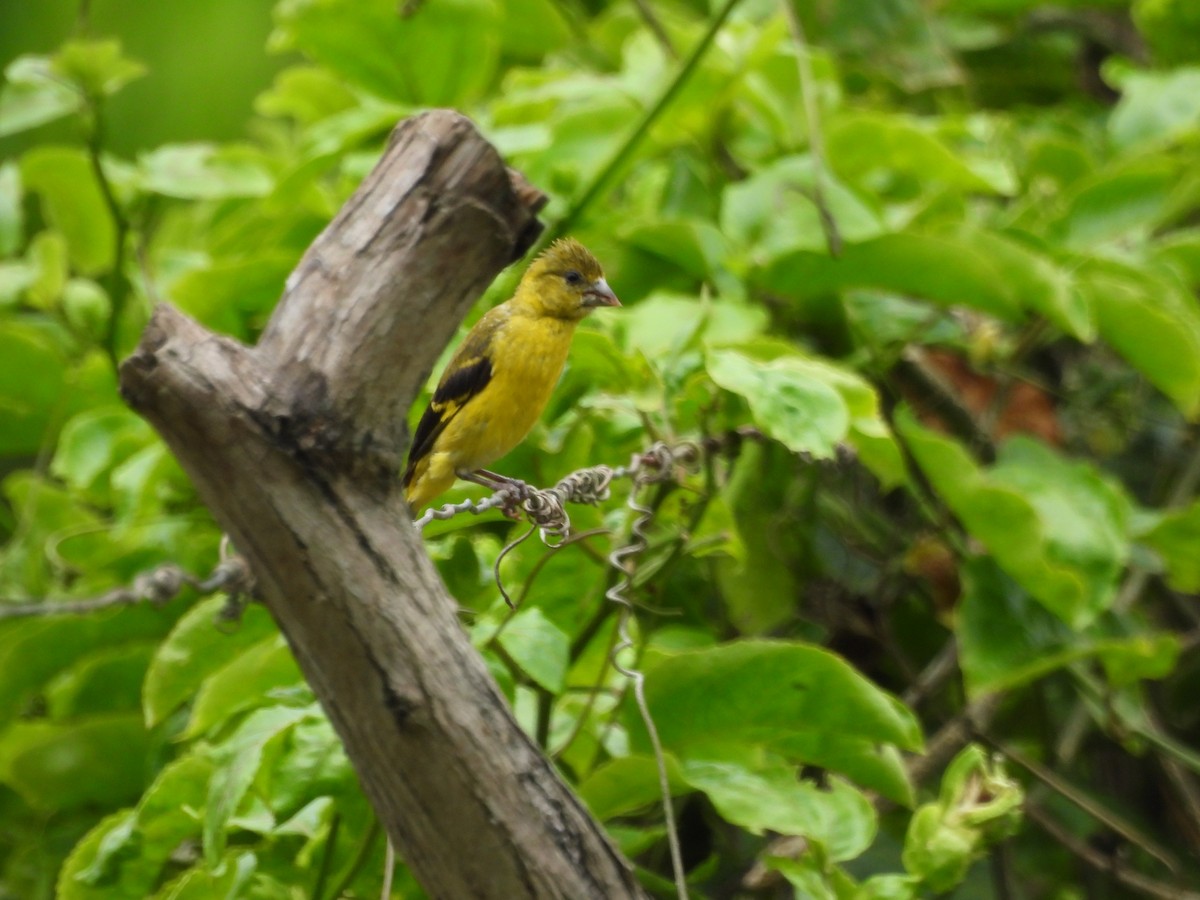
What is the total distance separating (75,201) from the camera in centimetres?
214

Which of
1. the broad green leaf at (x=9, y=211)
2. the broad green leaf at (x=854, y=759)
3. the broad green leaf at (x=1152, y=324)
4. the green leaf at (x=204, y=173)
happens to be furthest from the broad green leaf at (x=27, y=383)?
the broad green leaf at (x=1152, y=324)

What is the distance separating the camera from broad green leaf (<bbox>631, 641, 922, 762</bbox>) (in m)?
1.24

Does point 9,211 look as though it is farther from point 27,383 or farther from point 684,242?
point 684,242

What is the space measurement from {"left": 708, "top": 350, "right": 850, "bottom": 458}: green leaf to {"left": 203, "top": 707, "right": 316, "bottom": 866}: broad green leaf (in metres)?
0.45

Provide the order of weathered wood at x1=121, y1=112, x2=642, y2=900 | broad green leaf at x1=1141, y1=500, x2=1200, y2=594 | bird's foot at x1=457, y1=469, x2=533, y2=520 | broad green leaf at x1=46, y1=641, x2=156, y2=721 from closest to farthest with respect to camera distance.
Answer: weathered wood at x1=121, y1=112, x2=642, y2=900 < bird's foot at x1=457, y1=469, x2=533, y2=520 < broad green leaf at x1=1141, y1=500, x2=1200, y2=594 < broad green leaf at x1=46, y1=641, x2=156, y2=721

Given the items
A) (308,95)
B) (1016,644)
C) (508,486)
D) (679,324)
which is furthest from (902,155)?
(308,95)

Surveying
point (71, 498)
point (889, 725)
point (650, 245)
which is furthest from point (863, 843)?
point (71, 498)

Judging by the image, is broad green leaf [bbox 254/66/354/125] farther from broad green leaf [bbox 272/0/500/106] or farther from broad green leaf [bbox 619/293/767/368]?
broad green leaf [bbox 619/293/767/368]

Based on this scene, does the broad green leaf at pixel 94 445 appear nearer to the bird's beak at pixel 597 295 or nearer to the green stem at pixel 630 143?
the green stem at pixel 630 143

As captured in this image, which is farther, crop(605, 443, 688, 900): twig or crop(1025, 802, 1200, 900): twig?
crop(1025, 802, 1200, 900): twig

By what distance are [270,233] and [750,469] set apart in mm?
742

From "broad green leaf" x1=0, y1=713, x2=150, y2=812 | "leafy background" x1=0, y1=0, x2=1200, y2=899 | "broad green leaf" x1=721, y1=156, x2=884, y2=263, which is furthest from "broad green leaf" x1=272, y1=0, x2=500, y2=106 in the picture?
"broad green leaf" x1=0, y1=713, x2=150, y2=812

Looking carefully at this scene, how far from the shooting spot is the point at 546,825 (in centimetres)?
88

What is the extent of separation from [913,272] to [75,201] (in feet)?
4.26
